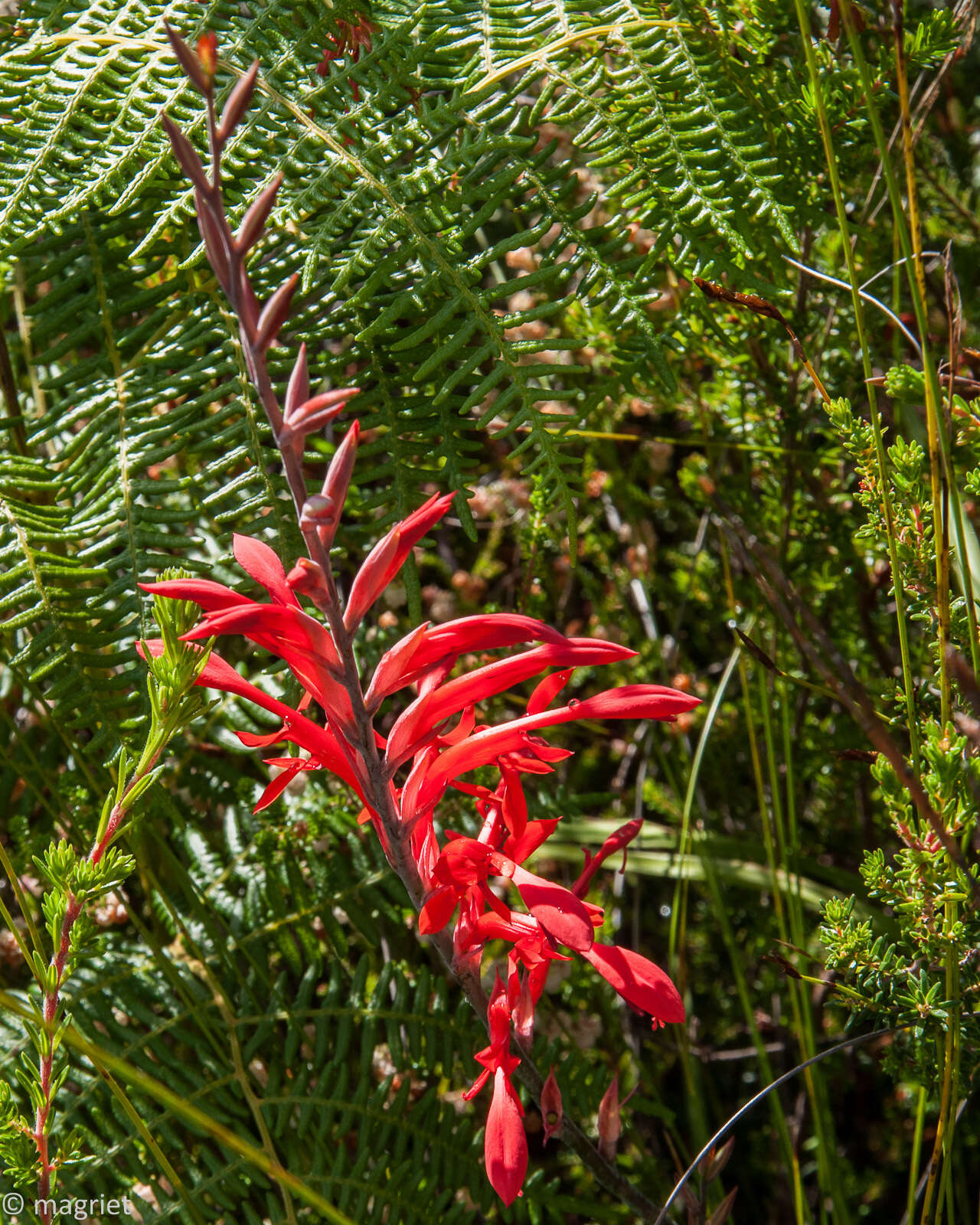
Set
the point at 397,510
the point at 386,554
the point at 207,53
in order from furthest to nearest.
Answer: the point at 397,510 < the point at 386,554 < the point at 207,53

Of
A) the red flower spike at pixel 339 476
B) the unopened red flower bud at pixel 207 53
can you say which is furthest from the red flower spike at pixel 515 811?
Result: the unopened red flower bud at pixel 207 53

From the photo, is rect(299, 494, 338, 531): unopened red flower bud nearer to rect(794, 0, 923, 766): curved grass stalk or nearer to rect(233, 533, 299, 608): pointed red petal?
rect(233, 533, 299, 608): pointed red petal

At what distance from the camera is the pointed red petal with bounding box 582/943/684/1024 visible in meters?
0.52

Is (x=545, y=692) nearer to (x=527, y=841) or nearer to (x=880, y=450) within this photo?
(x=527, y=841)

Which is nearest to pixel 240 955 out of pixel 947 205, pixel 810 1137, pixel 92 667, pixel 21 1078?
pixel 92 667

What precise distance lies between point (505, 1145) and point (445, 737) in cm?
22

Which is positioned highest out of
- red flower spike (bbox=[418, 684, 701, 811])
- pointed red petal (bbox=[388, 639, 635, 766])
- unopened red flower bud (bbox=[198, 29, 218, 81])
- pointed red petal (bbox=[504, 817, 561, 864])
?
unopened red flower bud (bbox=[198, 29, 218, 81])

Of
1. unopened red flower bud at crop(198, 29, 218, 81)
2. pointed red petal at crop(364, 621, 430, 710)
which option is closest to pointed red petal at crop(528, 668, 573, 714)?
pointed red petal at crop(364, 621, 430, 710)

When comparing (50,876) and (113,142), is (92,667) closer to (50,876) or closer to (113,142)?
(50,876)

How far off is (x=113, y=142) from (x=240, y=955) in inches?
28.5

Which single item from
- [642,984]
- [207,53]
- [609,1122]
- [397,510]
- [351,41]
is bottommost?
[609,1122]

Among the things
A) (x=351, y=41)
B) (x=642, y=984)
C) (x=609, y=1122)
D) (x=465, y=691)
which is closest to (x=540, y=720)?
(x=465, y=691)

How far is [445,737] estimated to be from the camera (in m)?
0.59

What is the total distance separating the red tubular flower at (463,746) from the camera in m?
0.50
